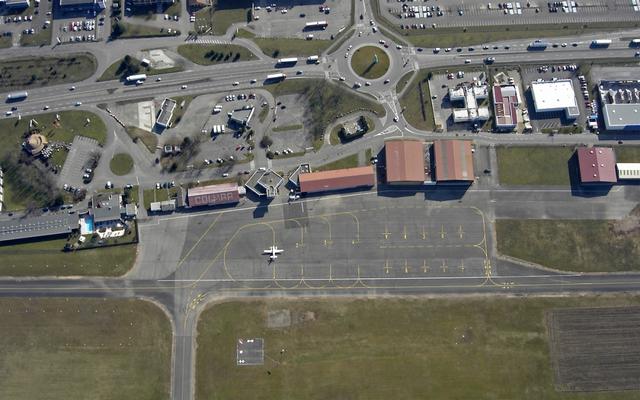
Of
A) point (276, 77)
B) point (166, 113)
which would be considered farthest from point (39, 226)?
point (276, 77)

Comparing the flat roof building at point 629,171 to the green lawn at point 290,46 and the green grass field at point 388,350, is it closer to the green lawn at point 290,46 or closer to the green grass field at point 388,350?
the green grass field at point 388,350

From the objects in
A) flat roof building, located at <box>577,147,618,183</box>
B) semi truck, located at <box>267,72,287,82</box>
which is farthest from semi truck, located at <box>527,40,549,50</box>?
semi truck, located at <box>267,72,287,82</box>

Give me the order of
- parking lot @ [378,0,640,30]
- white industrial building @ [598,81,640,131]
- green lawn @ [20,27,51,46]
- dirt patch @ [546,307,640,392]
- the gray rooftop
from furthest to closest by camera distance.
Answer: green lawn @ [20,27,51,46]
parking lot @ [378,0,640,30]
white industrial building @ [598,81,640,131]
the gray rooftop
dirt patch @ [546,307,640,392]

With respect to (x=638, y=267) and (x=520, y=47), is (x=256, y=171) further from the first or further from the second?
(x=638, y=267)

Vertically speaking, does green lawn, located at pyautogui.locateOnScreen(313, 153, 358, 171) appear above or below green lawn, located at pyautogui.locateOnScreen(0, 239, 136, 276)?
above

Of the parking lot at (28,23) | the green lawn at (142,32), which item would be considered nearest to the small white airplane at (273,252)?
the green lawn at (142,32)

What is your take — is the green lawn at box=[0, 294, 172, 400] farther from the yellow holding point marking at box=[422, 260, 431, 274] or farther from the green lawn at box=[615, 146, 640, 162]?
the green lawn at box=[615, 146, 640, 162]
